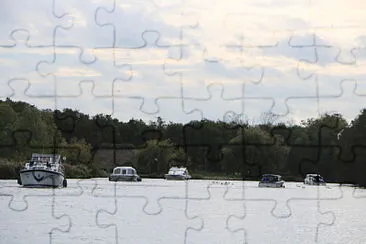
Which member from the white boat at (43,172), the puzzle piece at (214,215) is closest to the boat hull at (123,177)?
the white boat at (43,172)

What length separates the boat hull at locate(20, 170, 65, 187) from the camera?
41.0 m

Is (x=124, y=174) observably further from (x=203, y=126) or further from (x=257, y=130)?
(x=203, y=126)

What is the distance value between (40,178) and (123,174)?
483 centimetres

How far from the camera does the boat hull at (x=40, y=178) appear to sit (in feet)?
134

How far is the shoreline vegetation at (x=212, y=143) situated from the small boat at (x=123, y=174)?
5740 mm

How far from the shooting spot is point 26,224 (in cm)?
2262

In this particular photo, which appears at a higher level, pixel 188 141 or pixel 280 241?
pixel 188 141

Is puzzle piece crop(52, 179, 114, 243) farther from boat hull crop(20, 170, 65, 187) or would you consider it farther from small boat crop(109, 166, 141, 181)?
boat hull crop(20, 170, 65, 187)

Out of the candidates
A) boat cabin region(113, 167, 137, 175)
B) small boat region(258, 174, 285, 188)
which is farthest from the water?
small boat region(258, 174, 285, 188)

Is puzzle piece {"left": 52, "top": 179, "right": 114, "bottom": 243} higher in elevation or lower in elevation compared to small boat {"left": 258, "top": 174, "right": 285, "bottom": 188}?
lower

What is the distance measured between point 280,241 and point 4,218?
725 cm

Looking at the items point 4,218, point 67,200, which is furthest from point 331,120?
point 67,200

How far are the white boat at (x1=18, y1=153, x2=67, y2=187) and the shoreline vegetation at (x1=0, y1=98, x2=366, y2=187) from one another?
7875 millimetres

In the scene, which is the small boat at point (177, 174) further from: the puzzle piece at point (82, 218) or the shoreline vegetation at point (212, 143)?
the puzzle piece at point (82, 218)
